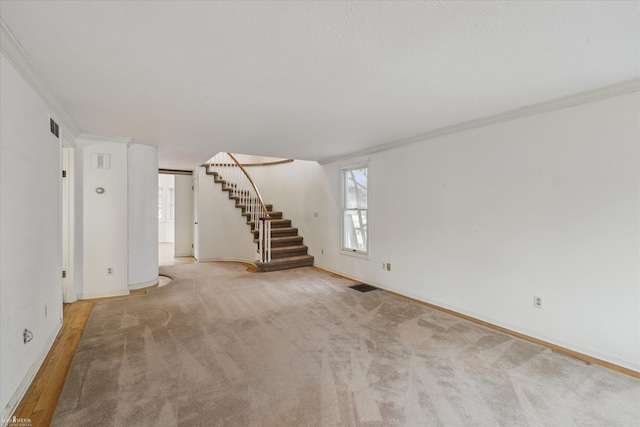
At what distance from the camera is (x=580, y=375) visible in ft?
7.39

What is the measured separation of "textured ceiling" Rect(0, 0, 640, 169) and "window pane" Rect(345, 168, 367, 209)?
1.96m

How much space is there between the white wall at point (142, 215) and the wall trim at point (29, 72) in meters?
1.35

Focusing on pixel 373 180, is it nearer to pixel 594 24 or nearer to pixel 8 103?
pixel 594 24

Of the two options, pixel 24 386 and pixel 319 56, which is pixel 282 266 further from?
pixel 319 56

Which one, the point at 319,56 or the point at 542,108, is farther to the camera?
the point at 542,108

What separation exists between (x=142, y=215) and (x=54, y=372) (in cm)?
272

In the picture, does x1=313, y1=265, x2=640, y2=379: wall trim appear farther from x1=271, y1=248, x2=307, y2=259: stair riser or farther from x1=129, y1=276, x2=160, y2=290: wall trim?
x1=129, y1=276, x2=160, y2=290: wall trim

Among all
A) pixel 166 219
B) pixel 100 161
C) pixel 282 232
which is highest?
pixel 100 161

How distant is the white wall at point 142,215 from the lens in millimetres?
4492

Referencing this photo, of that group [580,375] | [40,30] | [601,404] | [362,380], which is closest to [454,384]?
[362,380]

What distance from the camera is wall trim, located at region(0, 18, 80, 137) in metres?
1.69

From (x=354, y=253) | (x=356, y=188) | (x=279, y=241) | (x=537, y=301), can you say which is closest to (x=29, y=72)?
(x=356, y=188)

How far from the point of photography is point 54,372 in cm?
226

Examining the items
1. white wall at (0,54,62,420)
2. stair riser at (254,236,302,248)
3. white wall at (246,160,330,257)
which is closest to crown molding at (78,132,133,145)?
white wall at (0,54,62,420)
